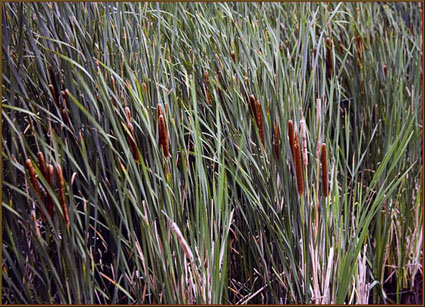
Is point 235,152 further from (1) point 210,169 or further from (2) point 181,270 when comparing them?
(2) point 181,270

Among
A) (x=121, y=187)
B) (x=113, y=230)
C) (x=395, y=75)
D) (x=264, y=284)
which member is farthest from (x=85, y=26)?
(x=395, y=75)

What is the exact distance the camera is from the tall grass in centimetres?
121

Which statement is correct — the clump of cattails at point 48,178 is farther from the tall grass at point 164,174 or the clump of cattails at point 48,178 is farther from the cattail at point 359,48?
the cattail at point 359,48

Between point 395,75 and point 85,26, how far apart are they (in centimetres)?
121

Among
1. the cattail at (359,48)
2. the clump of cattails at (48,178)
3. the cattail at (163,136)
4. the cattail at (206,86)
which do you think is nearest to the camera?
the clump of cattails at (48,178)

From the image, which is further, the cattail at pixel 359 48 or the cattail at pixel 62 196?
the cattail at pixel 359 48

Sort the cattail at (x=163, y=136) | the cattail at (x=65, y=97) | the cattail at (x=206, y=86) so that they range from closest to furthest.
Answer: the cattail at (x=163, y=136) → the cattail at (x=65, y=97) → the cattail at (x=206, y=86)

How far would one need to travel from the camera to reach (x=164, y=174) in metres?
1.30

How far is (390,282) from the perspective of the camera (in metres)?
1.90

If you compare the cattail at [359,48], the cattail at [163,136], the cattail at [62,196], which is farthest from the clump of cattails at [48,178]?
the cattail at [359,48]

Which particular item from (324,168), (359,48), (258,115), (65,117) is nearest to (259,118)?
Result: (258,115)

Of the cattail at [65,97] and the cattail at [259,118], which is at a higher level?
the cattail at [65,97]

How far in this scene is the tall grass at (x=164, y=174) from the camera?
121 cm

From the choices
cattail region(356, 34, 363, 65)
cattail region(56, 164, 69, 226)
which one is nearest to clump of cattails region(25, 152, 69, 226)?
cattail region(56, 164, 69, 226)
